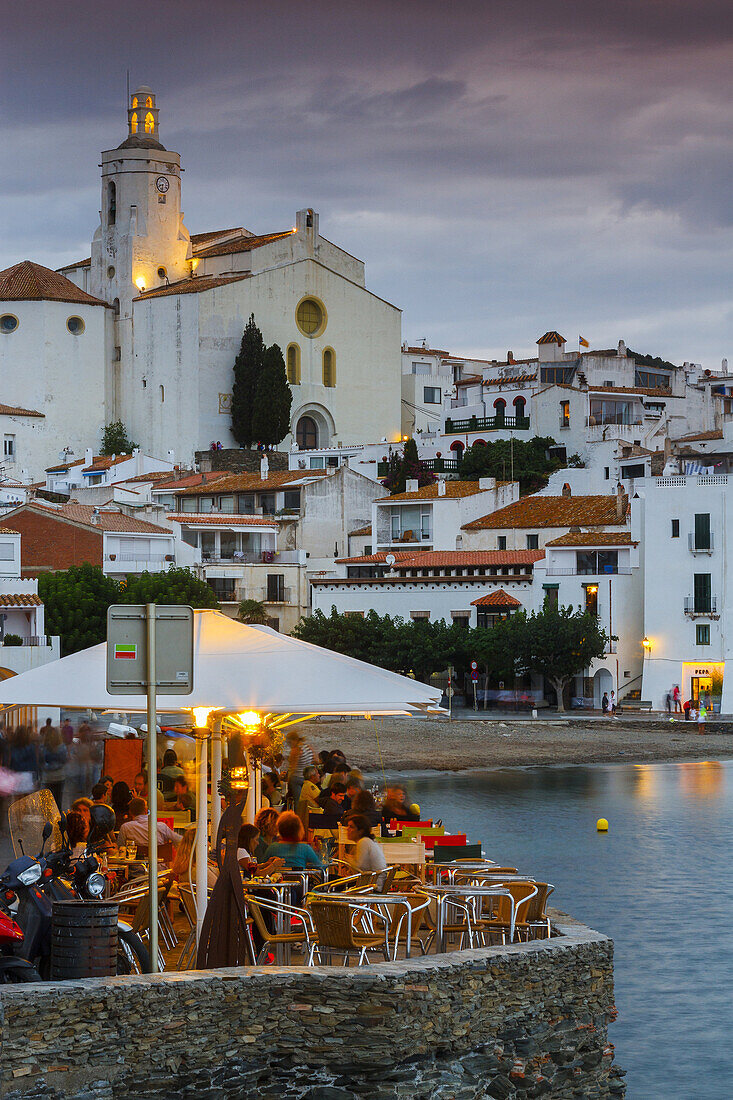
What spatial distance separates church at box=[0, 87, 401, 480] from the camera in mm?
75250

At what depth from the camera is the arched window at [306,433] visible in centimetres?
7819

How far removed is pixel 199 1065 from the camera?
9258 millimetres

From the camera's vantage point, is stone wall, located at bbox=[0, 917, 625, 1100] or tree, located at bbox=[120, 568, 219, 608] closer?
stone wall, located at bbox=[0, 917, 625, 1100]

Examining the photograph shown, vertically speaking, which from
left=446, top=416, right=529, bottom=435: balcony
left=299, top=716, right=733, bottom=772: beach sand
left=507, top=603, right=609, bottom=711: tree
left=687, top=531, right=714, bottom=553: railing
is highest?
left=446, top=416, right=529, bottom=435: balcony

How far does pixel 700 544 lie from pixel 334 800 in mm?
31959

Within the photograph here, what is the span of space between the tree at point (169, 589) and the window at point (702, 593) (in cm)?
1484

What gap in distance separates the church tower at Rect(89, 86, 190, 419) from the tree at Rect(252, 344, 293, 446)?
8.91 metres

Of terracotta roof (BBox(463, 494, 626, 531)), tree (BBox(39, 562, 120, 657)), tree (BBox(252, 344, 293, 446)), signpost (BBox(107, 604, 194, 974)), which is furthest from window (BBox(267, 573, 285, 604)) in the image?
signpost (BBox(107, 604, 194, 974))

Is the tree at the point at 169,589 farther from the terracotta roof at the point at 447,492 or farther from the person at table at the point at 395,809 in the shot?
the person at table at the point at 395,809

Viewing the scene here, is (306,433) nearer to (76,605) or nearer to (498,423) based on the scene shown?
(498,423)

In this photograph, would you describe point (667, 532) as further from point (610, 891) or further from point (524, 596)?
point (610, 891)

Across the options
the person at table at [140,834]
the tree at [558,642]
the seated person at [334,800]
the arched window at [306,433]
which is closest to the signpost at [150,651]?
the person at table at [140,834]

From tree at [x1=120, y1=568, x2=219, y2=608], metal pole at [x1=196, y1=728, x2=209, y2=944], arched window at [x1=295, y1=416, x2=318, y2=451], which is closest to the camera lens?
metal pole at [x1=196, y1=728, x2=209, y2=944]

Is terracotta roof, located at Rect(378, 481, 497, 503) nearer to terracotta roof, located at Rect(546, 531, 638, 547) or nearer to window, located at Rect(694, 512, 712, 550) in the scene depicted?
terracotta roof, located at Rect(546, 531, 638, 547)
